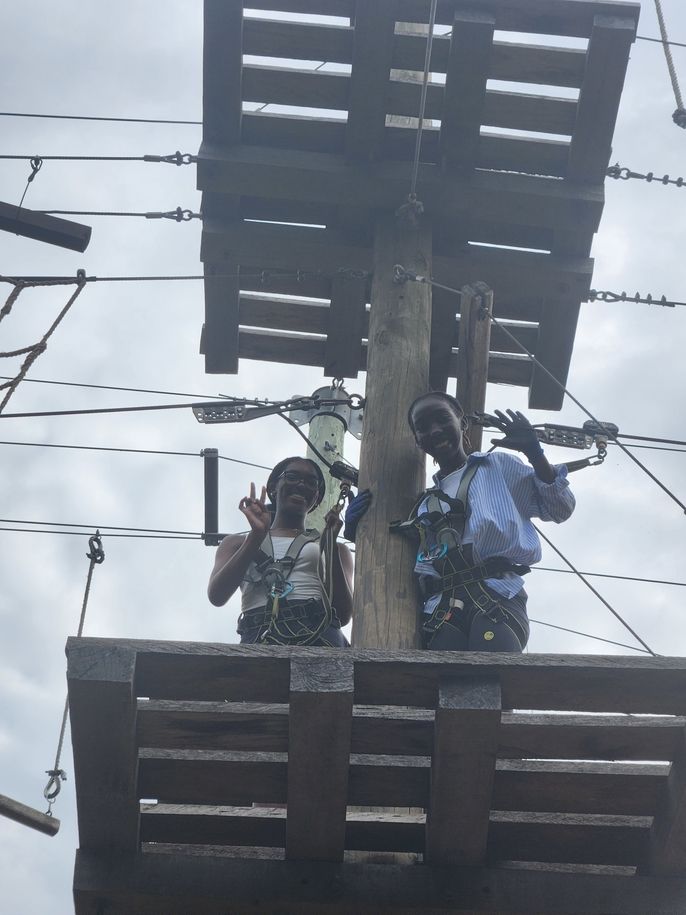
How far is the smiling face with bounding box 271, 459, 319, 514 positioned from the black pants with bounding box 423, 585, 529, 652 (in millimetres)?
1165

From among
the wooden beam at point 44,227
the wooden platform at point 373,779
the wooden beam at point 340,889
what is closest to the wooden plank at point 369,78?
the wooden beam at point 44,227

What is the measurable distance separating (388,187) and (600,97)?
4.05 feet

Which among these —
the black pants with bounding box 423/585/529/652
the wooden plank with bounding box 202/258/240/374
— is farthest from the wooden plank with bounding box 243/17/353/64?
the black pants with bounding box 423/585/529/652

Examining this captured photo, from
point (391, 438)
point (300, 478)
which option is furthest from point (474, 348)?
point (300, 478)

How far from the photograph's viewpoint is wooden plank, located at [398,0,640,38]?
21.3 feet

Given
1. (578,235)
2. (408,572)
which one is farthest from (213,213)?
(408,572)

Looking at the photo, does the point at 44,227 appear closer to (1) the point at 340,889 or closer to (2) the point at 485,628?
(2) the point at 485,628

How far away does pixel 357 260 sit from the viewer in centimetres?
723

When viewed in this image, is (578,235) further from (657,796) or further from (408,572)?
(657,796)

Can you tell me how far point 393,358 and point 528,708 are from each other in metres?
2.59

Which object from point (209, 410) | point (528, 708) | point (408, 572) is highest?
point (209, 410)

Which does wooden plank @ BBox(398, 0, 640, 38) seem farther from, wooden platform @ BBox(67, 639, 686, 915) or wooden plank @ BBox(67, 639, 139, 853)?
wooden plank @ BBox(67, 639, 139, 853)

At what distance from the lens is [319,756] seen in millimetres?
3943

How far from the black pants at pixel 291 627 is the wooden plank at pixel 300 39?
3.07 metres
